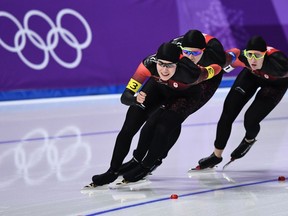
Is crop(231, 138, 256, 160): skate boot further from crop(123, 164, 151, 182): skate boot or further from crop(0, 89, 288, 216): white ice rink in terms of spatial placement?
crop(123, 164, 151, 182): skate boot

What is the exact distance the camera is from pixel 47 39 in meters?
11.4

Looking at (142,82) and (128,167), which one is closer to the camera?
(142,82)

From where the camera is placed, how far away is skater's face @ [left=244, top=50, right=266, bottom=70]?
19.6 feet

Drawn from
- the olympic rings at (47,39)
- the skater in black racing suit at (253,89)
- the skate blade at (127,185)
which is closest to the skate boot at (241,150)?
the skater in black racing suit at (253,89)

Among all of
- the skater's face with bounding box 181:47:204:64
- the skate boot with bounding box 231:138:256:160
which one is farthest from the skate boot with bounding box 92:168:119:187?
the skate boot with bounding box 231:138:256:160

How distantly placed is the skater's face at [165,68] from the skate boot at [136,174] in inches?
29.2

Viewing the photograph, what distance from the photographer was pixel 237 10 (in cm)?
1356

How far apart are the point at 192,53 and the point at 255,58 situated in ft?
1.77

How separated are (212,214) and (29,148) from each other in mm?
3191

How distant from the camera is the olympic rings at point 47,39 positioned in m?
11.1

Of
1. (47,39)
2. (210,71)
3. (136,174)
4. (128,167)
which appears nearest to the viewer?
(136,174)

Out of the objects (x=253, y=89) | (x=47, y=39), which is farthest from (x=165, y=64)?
(x=47, y=39)

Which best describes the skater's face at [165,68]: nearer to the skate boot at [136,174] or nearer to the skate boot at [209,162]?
the skate boot at [136,174]

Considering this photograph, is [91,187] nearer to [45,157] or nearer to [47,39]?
[45,157]
